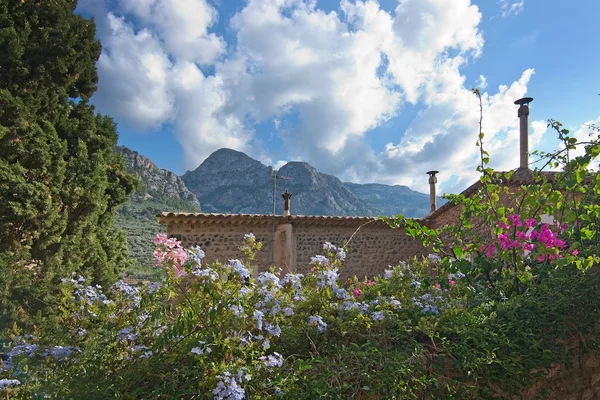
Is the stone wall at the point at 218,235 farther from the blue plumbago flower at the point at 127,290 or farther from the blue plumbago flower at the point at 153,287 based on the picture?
the blue plumbago flower at the point at 153,287

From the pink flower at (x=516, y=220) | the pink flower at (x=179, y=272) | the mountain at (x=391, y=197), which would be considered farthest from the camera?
the mountain at (x=391, y=197)

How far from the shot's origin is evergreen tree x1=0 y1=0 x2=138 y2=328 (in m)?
5.88

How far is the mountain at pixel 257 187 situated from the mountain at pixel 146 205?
14.3m

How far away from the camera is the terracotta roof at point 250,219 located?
9859 mm

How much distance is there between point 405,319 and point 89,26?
25.1 ft

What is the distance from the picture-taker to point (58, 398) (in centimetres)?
175

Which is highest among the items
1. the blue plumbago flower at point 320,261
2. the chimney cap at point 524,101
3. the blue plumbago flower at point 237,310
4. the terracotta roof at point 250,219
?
the chimney cap at point 524,101

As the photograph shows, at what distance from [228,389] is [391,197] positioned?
11392 cm

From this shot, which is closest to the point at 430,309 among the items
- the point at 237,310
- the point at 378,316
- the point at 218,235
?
the point at 378,316

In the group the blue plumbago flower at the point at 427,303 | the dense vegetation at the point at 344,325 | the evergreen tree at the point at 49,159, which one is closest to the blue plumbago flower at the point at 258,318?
the dense vegetation at the point at 344,325

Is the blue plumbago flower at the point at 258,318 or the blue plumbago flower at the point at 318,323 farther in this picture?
the blue plumbago flower at the point at 318,323

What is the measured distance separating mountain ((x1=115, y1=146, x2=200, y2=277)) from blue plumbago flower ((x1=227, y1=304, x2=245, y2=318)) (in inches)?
239

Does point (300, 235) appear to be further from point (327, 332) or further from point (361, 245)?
point (327, 332)

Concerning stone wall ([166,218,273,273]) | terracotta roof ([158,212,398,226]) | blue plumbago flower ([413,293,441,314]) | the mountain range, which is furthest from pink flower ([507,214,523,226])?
the mountain range
